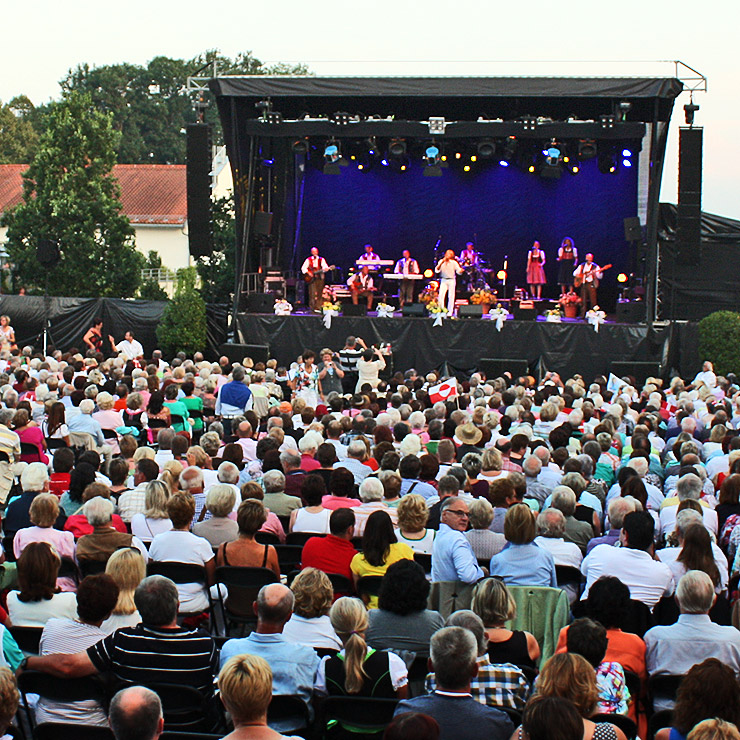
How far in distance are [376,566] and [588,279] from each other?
16604 mm

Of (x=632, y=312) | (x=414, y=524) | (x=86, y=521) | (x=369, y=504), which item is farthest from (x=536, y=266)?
(x=86, y=521)

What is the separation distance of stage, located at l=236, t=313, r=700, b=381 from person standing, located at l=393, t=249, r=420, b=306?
2.27 metres

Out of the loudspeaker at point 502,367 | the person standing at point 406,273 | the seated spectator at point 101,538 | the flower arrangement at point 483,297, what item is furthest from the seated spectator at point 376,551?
the person standing at point 406,273

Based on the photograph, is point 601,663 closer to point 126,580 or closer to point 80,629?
point 126,580

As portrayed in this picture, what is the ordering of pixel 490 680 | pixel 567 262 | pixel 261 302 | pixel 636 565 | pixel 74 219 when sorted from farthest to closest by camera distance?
pixel 74 219 → pixel 567 262 → pixel 261 302 → pixel 636 565 → pixel 490 680

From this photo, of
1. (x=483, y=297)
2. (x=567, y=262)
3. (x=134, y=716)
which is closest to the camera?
(x=134, y=716)

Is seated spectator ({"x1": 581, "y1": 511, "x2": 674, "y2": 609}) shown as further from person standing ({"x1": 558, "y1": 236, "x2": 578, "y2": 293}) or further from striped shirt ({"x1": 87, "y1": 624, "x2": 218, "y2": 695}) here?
person standing ({"x1": 558, "y1": 236, "x2": 578, "y2": 293})

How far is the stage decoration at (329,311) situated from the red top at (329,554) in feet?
46.0

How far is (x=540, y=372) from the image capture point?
19438mm

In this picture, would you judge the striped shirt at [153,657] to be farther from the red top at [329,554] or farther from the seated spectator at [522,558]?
the seated spectator at [522,558]

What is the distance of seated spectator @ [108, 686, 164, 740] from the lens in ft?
11.0

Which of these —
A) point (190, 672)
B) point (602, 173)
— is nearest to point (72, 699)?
point (190, 672)

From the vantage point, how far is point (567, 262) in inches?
876

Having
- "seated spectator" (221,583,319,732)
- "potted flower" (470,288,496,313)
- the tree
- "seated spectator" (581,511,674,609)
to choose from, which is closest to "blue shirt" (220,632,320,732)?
"seated spectator" (221,583,319,732)
